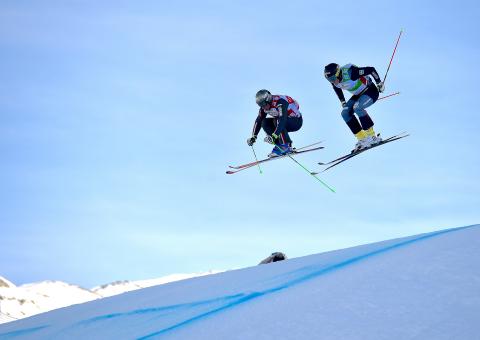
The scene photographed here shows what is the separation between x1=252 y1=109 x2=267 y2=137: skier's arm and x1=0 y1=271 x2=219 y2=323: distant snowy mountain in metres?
35.9

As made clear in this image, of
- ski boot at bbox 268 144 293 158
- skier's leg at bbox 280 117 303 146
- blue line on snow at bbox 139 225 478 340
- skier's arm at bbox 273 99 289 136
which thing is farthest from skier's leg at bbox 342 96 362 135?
blue line on snow at bbox 139 225 478 340

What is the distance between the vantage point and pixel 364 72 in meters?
13.2

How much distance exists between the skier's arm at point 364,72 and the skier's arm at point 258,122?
198 centimetres

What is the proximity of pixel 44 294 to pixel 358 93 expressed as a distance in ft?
209

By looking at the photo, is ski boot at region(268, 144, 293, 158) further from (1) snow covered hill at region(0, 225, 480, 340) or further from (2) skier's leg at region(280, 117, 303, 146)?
(1) snow covered hill at region(0, 225, 480, 340)

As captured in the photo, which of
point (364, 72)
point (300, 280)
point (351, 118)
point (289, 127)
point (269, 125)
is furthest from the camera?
point (269, 125)

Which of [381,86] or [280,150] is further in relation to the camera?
[280,150]

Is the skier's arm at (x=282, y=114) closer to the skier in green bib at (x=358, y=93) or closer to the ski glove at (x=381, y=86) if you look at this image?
the skier in green bib at (x=358, y=93)

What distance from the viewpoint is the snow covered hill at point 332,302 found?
477cm

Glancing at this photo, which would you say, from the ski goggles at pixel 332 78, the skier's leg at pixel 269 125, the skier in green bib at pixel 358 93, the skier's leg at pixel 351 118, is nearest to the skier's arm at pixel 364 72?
the skier in green bib at pixel 358 93

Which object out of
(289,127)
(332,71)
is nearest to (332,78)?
(332,71)

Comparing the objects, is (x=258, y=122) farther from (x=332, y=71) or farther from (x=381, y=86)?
(x=381, y=86)

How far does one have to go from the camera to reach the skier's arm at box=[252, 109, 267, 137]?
14.1 meters

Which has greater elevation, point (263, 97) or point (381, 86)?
point (263, 97)
